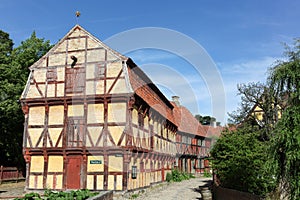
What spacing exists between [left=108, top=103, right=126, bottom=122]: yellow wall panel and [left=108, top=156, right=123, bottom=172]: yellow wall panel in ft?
6.94

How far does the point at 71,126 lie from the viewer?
62.6ft

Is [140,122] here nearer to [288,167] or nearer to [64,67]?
[64,67]

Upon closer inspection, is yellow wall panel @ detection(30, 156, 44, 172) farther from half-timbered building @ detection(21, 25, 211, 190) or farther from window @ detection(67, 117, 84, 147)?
window @ detection(67, 117, 84, 147)

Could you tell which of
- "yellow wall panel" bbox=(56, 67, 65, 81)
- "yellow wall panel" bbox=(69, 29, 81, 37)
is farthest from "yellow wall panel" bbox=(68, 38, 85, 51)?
"yellow wall panel" bbox=(56, 67, 65, 81)

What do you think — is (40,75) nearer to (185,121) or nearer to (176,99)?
(185,121)

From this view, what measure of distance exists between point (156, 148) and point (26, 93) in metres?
10.1

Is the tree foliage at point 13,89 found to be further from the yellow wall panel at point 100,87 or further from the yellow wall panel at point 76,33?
the yellow wall panel at point 100,87

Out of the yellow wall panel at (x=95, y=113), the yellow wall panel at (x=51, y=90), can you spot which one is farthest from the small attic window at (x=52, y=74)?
the yellow wall panel at (x=95, y=113)

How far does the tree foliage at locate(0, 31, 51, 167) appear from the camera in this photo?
2511 centimetres

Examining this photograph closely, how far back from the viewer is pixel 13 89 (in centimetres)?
2498

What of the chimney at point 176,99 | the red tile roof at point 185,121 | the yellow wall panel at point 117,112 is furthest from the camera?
the chimney at point 176,99

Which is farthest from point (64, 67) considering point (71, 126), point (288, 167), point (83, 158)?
point (288, 167)

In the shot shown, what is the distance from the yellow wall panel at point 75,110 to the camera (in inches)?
754

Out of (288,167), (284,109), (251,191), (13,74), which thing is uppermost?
(13,74)
